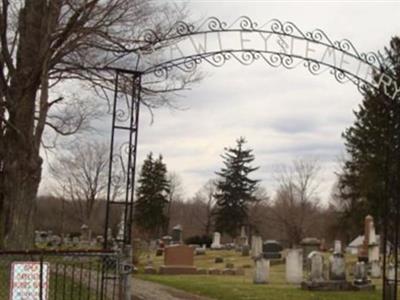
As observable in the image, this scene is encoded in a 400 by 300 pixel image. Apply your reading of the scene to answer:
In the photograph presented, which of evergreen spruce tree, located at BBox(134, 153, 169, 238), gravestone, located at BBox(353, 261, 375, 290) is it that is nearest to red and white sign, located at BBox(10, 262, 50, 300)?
gravestone, located at BBox(353, 261, 375, 290)

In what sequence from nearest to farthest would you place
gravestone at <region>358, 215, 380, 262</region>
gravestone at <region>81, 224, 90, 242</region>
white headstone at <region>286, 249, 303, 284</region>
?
white headstone at <region>286, 249, 303, 284</region>, gravestone at <region>358, 215, 380, 262</region>, gravestone at <region>81, 224, 90, 242</region>

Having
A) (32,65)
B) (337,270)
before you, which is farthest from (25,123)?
(337,270)

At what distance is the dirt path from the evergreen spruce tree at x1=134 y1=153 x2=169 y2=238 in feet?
155

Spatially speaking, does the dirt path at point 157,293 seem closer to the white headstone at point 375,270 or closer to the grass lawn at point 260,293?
the grass lawn at point 260,293

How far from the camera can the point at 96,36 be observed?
15.5 metres

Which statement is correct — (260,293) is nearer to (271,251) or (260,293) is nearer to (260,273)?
(260,273)

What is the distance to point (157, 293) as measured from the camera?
1722 centimetres

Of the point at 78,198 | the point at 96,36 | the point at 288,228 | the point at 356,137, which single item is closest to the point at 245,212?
the point at 288,228

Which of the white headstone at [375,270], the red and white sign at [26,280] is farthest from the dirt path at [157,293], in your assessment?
the white headstone at [375,270]

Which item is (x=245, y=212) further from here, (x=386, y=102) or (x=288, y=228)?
(x=386, y=102)

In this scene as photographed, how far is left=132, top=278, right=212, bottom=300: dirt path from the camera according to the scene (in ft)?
52.7

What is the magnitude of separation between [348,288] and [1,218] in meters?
10.8

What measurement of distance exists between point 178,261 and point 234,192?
40292 mm

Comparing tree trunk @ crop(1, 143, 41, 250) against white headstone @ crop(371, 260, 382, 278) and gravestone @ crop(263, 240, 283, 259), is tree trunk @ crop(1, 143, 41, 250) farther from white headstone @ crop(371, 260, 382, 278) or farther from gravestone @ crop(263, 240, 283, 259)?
gravestone @ crop(263, 240, 283, 259)
